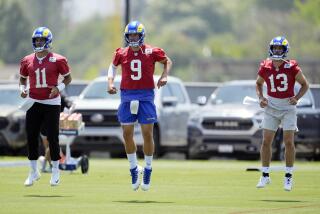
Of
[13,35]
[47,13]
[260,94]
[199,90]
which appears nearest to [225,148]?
[199,90]

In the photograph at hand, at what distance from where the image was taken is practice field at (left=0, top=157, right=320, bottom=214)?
1845cm

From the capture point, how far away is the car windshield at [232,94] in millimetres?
33594

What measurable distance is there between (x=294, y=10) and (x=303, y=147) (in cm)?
12939

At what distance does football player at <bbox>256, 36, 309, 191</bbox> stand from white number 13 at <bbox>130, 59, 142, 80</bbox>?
6.92 ft

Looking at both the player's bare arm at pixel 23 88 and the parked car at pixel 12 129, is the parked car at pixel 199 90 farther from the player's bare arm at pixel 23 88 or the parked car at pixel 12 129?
the player's bare arm at pixel 23 88

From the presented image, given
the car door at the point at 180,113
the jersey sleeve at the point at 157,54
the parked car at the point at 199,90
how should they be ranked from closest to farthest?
the jersey sleeve at the point at 157,54, the car door at the point at 180,113, the parked car at the point at 199,90

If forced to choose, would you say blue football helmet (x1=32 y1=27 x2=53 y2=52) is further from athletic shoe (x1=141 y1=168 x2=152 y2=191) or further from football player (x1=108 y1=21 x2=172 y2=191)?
athletic shoe (x1=141 y1=168 x2=152 y2=191)

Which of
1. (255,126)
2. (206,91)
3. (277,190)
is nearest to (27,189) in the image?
(277,190)

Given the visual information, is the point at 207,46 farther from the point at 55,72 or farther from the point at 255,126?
the point at 55,72

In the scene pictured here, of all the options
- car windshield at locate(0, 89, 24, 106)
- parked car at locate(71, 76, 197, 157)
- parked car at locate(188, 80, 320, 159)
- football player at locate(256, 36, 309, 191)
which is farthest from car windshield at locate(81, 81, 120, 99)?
football player at locate(256, 36, 309, 191)

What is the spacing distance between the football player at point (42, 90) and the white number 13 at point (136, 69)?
4.52 ft

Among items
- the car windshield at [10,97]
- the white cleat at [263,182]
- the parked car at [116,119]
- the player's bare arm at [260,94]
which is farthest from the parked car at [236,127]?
the white cleat at [263,182]

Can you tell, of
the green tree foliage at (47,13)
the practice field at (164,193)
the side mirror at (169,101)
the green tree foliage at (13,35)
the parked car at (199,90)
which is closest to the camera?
the practice field at (164,193)

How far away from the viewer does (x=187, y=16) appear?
7047 inches
